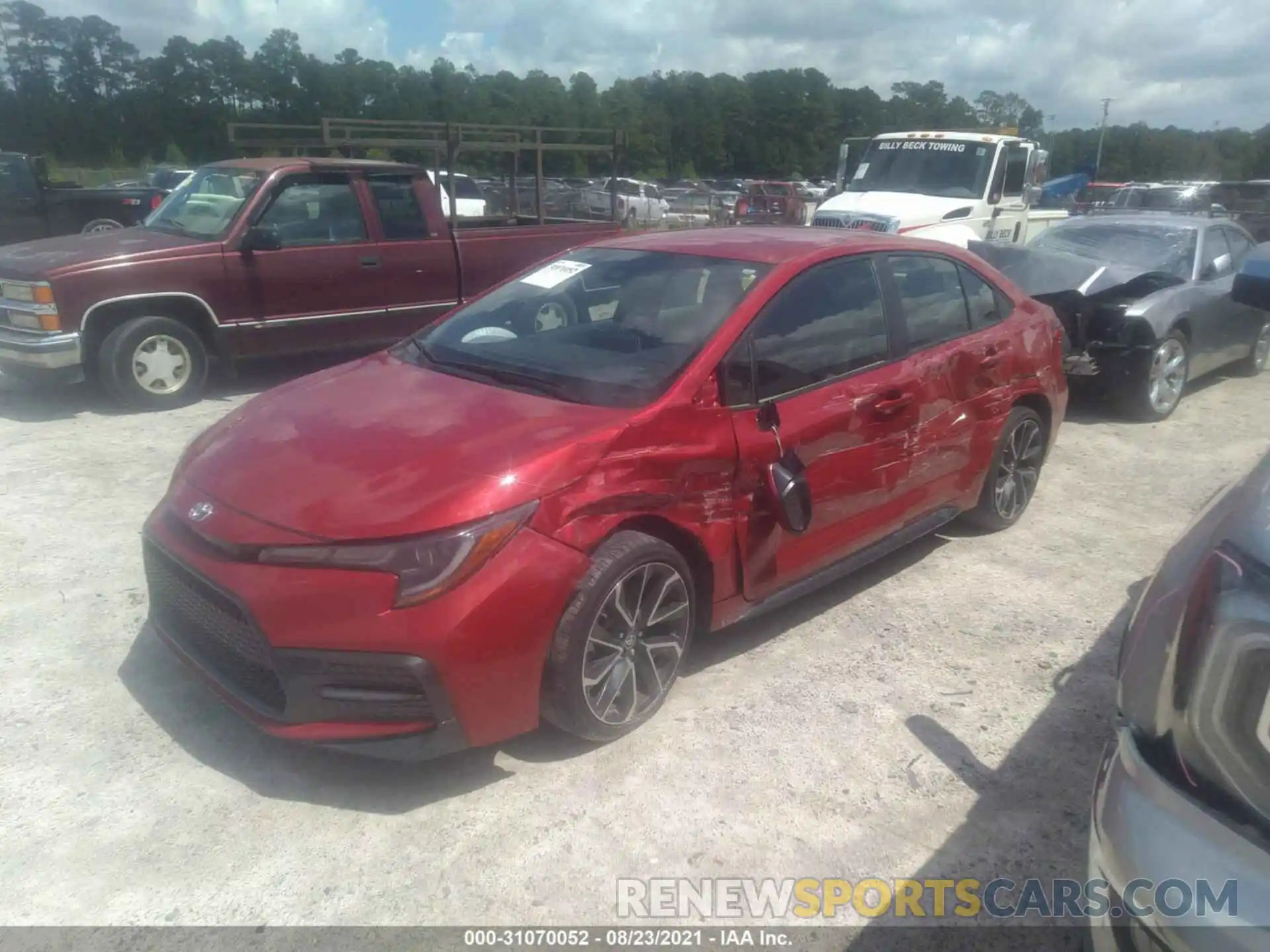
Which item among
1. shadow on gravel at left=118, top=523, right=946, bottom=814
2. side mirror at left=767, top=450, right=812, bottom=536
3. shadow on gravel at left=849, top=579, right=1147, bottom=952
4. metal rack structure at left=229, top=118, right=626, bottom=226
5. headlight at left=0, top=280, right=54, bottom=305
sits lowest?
shadow on gravel at left=849, top=579, right=1147, bottom=952

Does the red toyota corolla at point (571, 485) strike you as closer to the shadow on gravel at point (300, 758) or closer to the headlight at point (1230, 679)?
the shadow on gravel at point (300, 758)

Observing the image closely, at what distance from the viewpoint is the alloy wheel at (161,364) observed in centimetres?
719

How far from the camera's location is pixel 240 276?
24.3 ft

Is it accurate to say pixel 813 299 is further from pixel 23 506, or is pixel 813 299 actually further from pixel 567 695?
pixel 23 506

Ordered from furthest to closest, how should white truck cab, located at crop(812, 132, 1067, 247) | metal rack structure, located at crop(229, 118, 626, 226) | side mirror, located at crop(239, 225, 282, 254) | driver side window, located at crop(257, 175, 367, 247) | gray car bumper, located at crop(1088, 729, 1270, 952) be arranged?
1. white truck cab, located at crop(812, 132, 1067, 247)
2. metal rack structure, located at crop(229, 118, 626, 226)
3. driver side window, located at crop(257, 175, 367, 247)
4. side mirror, located at crop(239, 225, 282, 254)
5. gray car bumper, located at crop(1088, 729, 1270, 952)

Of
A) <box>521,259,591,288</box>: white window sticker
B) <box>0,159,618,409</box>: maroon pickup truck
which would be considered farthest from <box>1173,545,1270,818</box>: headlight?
<box>0,159,618,409</box>: maroon pickup truck

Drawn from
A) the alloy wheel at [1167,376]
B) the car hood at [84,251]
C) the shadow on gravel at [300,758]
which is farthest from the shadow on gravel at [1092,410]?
the car hood at [84,251]

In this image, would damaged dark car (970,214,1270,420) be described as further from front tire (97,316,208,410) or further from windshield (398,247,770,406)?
front tire (97,316,208,410)

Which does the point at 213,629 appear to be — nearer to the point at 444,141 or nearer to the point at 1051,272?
the point at 1051,272

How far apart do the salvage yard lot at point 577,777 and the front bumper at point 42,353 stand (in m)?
2.67

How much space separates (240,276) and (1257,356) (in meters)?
9.29

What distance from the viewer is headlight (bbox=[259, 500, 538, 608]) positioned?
279cm

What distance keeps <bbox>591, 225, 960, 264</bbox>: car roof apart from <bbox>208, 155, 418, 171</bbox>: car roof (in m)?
4.23

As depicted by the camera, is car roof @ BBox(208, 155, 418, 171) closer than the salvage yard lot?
No
